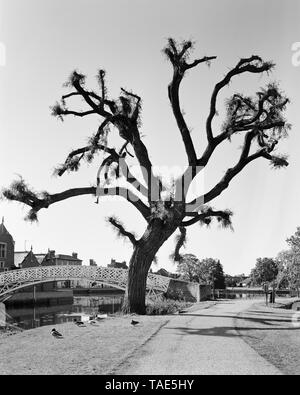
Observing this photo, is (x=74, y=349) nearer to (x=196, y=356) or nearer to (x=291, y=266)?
(x=196, y=356)

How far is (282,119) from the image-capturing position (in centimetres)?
1842

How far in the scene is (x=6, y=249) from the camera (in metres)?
67.7

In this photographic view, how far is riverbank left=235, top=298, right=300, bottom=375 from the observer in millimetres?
8594

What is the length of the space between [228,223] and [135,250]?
14.5 ft

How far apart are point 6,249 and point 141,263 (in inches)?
2112

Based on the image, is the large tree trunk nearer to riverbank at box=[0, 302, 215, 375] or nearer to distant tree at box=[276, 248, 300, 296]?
riverbank at box=[0, 302, 215, 375]

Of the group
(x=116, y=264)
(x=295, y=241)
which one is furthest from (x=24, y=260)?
(x=116, y=264)

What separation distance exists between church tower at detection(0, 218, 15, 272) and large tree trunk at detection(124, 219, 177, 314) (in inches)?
2006

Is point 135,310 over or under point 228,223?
under

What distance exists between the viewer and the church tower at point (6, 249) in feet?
219

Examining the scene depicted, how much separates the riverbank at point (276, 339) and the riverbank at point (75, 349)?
8.77 feet

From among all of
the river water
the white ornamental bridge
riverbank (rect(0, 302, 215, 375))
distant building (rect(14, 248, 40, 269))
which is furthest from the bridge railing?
riverbank (rect(0, 302, 215, 375))
